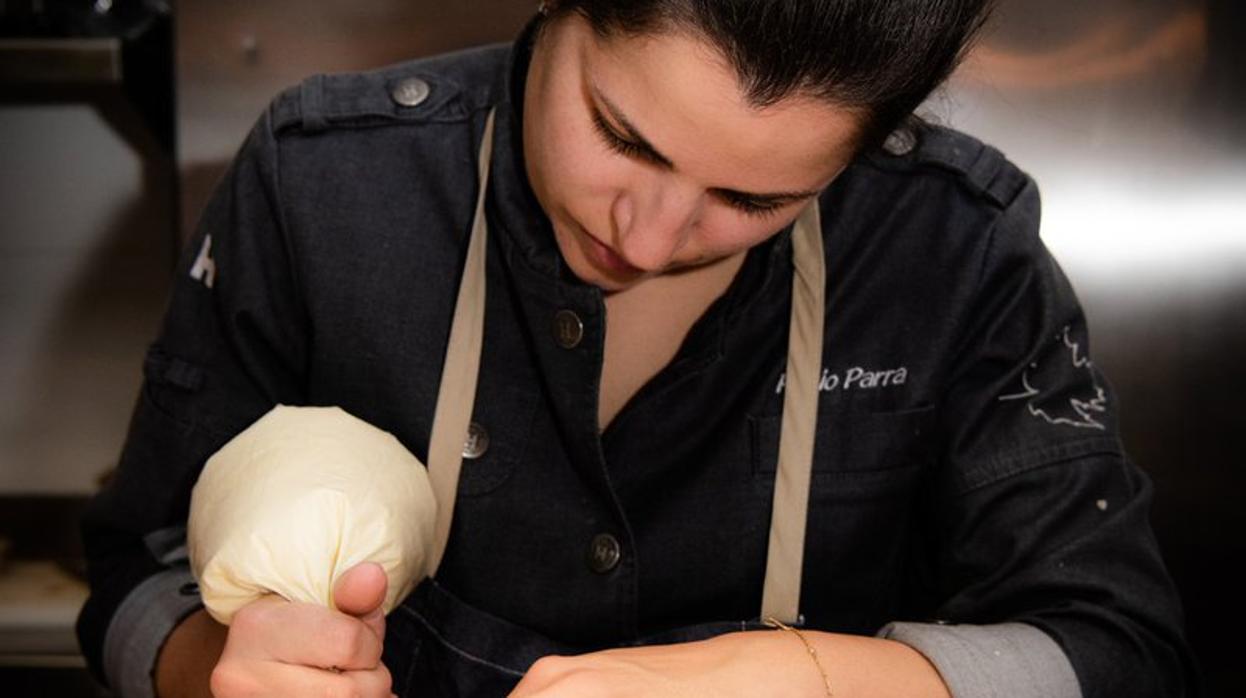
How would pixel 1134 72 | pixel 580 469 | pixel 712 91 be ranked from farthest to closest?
pixel 1134 72
pixel 580 469
pixel 712 91

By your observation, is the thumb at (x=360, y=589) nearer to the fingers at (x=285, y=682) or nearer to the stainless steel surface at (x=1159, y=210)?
the fingers at (x=285, y=682)

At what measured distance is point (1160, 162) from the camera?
161 centimetres

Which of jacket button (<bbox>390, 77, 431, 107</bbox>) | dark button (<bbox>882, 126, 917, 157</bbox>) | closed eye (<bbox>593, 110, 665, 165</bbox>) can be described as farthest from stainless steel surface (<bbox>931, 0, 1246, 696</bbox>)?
closed eye (<bbox>593, 110, 665, 165</bbox>)

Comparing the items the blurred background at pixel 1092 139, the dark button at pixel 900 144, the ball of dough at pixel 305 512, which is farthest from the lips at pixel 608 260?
the blurred background at pixel 1092 139

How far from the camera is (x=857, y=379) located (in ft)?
3.56

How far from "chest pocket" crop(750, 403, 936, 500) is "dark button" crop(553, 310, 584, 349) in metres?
0.18

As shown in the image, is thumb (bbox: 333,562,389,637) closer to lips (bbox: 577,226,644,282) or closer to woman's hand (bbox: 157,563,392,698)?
woman's hand (bbox: 157,563,392,698)

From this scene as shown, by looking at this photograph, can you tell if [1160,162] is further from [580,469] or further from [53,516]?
[53,516]

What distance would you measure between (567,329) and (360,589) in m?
0.34

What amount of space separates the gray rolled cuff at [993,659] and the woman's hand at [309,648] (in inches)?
15.8

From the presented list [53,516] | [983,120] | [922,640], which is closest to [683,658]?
[922,640]

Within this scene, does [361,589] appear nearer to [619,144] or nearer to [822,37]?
[619,144]

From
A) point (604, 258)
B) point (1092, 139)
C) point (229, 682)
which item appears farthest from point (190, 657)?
point (1092, 139)

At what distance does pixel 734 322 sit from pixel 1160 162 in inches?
33.5
